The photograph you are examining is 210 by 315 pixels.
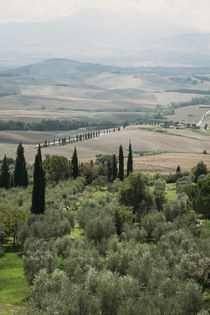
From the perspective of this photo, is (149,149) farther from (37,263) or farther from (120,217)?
(37,263)

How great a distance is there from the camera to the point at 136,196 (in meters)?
56.8

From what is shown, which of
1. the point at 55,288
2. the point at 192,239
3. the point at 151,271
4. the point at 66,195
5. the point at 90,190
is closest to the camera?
the point at 55,288

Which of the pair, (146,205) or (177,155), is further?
(177,155)

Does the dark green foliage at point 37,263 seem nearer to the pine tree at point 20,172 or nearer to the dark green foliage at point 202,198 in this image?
the dark green foliage at point 202,198

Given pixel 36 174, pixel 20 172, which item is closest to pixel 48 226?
pixel 36 174

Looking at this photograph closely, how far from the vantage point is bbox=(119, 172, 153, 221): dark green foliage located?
56503 mm

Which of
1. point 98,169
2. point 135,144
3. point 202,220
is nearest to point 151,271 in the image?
point 202,220

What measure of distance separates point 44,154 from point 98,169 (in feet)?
174

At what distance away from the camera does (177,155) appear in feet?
494

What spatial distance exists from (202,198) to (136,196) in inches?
336

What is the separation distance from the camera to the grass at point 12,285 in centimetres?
3112

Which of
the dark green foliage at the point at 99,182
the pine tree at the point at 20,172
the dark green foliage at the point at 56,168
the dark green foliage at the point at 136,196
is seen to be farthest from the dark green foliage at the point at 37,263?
the dark green foliage at the point at 56,168

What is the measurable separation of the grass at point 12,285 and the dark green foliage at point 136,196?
16834 mm

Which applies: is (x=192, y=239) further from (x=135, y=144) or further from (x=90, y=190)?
(x=135, y=144)
